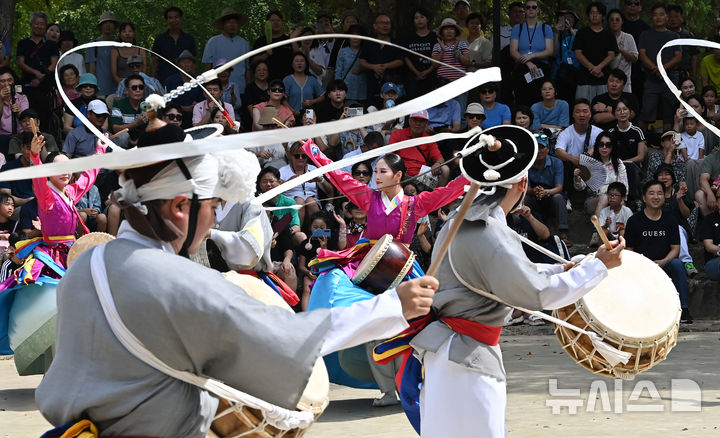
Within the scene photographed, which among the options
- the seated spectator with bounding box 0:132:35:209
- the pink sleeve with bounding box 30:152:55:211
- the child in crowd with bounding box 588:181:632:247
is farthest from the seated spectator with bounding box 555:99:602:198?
the pink sleeve with bounding box 30:152:55:211

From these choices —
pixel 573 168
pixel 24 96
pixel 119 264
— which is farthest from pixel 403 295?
pixel 24 96

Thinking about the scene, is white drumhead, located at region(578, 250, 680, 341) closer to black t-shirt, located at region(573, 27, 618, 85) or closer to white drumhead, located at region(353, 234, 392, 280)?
white drumhead, located at region(353, 234, 392, 280)

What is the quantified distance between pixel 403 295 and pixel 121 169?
0.79 metres

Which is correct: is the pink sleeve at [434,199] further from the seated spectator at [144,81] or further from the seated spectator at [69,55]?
the seated spectator at [69,55]

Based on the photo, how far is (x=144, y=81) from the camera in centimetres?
1191

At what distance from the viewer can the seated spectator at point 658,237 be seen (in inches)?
404

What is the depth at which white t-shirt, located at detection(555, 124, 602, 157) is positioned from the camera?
11633 mm

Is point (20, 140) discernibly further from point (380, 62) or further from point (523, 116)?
point (523, 116)

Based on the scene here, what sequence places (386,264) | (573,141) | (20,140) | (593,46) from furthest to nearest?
(593,46)
(573,141)
(20,140)
(386,264)

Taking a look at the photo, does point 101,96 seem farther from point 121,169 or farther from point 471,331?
point 121,169

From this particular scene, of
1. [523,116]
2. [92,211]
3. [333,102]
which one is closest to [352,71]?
[333,102]

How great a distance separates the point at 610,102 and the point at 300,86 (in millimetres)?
3556

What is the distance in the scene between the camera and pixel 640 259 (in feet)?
18.2

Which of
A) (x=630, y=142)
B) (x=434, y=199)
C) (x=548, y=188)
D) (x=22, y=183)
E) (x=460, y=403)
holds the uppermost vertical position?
(x=460, y=403)
